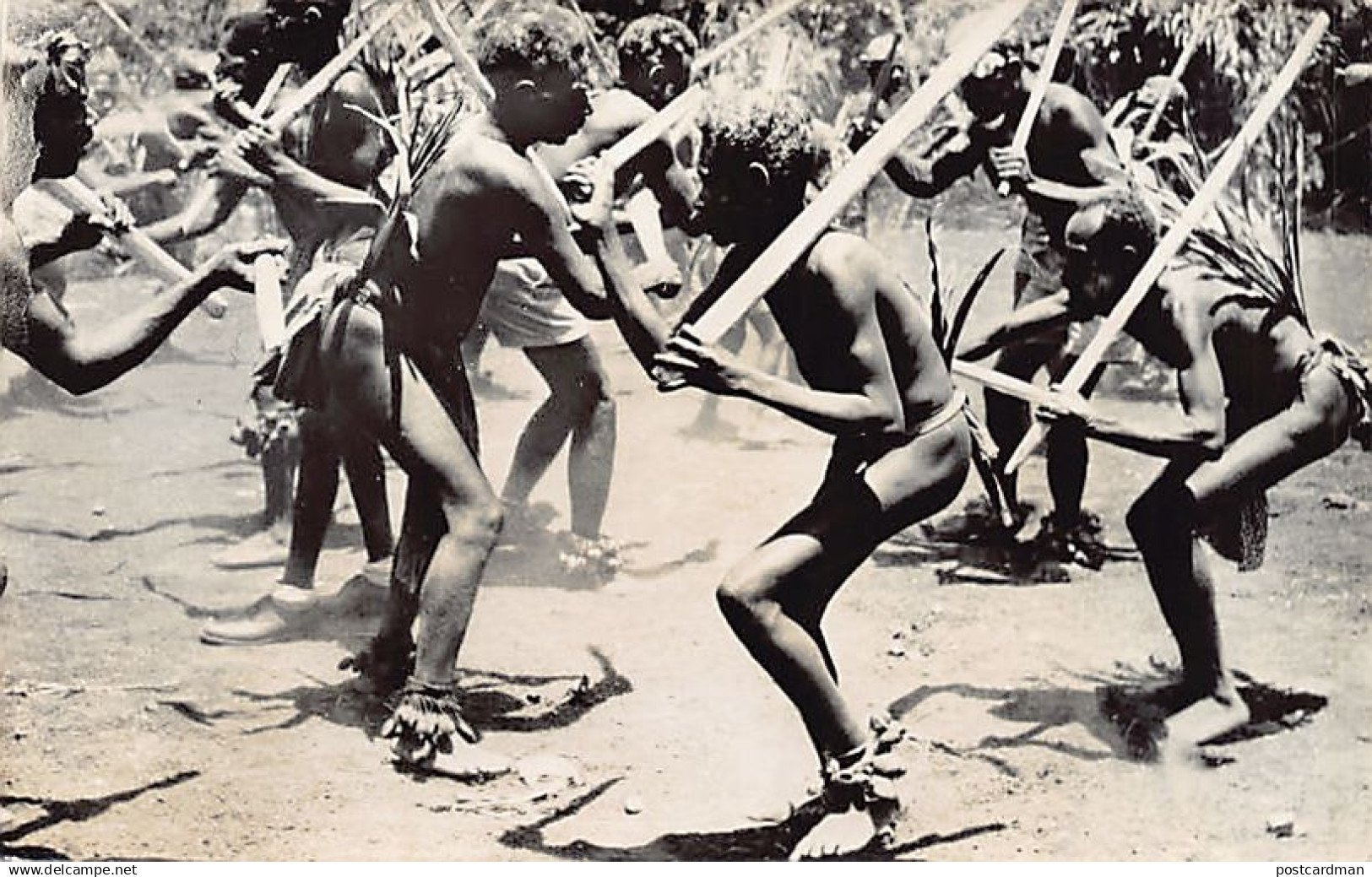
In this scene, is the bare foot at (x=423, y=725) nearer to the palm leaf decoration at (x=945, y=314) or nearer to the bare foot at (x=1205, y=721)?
the palm leaf decoration at (x=945, y=314)

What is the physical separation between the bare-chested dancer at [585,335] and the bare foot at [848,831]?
1.84 meters

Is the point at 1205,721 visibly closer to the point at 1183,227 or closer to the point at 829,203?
the point at 1183,227

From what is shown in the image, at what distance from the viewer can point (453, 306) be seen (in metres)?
4.88

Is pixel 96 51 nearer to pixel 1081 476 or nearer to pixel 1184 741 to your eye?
pixel 1081 476

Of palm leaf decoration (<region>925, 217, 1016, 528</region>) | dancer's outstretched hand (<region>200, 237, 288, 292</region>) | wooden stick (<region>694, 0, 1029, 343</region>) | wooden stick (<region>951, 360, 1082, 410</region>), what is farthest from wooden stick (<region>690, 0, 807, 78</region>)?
dancer's outstretched hand (<region>200, 237, 288, 292</region>)

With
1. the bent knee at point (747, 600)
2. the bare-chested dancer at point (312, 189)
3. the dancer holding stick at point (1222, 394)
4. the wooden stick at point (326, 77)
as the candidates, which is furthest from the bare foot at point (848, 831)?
the wooden stick at point (326, 77)

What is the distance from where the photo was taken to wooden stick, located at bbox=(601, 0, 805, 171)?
204 inches

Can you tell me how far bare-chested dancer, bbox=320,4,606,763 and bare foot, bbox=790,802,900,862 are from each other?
105cm

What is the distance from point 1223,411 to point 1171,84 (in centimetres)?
191

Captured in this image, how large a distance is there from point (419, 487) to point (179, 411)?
2.58 m

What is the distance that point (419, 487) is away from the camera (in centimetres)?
491

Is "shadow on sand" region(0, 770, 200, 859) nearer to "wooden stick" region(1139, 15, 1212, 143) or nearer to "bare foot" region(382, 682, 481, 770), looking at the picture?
"bare foot" region(382, 682, 481, 770)

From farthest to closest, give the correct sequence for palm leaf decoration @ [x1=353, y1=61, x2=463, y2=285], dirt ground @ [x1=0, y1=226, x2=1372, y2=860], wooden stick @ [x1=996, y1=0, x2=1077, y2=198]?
wooden stick @ [x1=996, y1=0, x2=1077, y2=198] → palm leaf decoration @ [x1=353, y1=61, x2=463, y2=285] → dirt ground @ [x1=0, y1=226, x2=1372, y2=860]

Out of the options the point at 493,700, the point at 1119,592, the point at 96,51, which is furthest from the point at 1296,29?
the point at 96,51
